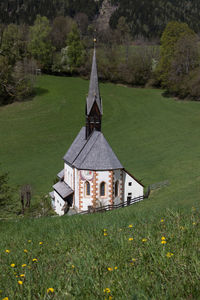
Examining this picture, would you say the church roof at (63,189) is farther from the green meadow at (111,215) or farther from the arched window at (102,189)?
the arched window at (102,189)

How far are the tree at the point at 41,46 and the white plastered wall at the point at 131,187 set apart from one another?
230 feet

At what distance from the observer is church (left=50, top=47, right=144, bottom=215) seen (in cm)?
3484

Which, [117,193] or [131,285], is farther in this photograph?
[117,193]

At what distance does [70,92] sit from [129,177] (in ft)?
184

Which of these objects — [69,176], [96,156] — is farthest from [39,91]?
[96,156]

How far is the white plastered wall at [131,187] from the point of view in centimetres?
3734

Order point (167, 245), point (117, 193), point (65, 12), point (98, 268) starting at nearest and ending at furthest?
point (98, 268), point (167, 245), point (117, 193), point (65, 12)

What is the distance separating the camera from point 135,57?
315 feet

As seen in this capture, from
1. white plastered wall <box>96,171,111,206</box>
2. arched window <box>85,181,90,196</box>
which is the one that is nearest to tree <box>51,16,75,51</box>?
arched window <box>85,181,90,196</box>

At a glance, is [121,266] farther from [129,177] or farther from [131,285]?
[129,177]

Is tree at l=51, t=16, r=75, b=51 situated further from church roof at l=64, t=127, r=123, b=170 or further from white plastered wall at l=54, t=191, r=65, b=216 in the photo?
church roof at l=64, t=127, r=123, b=170

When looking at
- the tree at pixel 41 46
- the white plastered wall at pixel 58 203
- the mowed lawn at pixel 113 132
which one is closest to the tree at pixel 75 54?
the mowed lawn at pixel 113 132

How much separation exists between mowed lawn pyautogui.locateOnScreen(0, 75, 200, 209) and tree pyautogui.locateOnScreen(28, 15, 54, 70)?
17.5 ft

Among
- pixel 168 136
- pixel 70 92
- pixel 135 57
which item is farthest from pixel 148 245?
pixel 135 57
